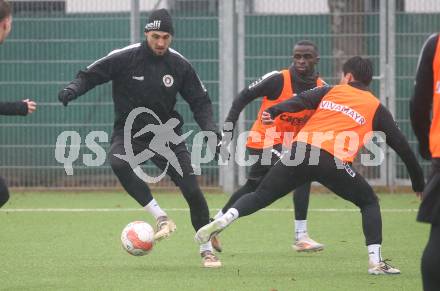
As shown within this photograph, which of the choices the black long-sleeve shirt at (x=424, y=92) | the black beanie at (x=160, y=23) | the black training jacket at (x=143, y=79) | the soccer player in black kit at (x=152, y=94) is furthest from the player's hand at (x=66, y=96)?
the black long-sleeve shirt at (x=424, y=92)

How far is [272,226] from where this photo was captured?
1224 cm

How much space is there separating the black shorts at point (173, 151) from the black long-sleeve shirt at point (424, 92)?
3.63 meters

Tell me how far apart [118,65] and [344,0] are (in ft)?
24.6

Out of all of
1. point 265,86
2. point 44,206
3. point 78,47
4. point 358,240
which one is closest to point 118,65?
point 265,86

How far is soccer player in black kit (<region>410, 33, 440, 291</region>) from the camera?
17.8 feet

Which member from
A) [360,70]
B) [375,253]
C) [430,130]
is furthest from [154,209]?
[430,130]

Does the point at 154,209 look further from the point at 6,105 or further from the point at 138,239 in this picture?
the point at 6,105

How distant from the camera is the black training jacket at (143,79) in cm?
940

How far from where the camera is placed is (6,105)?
743 cm

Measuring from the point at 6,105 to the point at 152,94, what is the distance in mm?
2158

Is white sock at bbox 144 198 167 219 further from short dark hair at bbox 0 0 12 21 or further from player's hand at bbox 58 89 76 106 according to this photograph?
short dark hair at bbox 0 0 12 21

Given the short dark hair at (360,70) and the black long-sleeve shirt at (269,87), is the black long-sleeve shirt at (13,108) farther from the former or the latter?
the black long-sleeve shirt at (269,87)

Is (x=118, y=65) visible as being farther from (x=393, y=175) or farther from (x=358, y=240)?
(x=393, y=175)

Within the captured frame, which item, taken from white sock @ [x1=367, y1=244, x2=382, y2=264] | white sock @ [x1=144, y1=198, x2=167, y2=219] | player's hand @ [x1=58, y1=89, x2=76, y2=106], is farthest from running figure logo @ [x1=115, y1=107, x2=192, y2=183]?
white sock @ [x1=367, y1=244, x2=382, y2=264]
